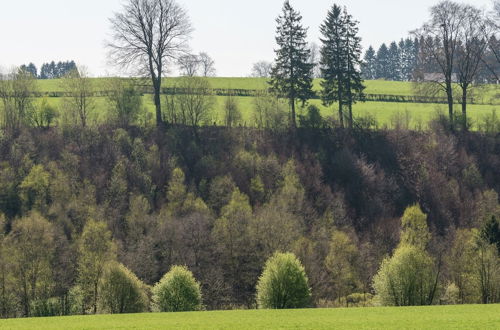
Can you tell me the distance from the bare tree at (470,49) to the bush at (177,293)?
4092 cm

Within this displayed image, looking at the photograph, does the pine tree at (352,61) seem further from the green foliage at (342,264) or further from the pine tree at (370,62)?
the pine tree at (370,62)

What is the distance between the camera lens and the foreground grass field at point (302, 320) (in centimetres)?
3075

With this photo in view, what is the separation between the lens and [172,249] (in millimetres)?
47875

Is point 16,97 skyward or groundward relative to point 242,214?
skyward

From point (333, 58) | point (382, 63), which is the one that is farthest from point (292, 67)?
point (382, 63)

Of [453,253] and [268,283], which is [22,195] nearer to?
[268,283]

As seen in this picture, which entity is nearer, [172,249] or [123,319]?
[123,319]

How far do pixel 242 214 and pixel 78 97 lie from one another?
85.5 feet

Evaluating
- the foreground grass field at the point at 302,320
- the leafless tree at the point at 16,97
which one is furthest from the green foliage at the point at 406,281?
the leafless tree at the point at 16,97

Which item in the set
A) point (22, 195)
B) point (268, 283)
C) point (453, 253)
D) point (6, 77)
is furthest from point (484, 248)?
point (6, 77)

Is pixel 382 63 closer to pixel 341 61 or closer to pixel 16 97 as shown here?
pixel 341 61

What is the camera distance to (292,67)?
6638 cm

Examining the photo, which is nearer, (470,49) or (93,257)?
(93,257)

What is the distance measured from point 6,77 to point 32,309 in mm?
33126
